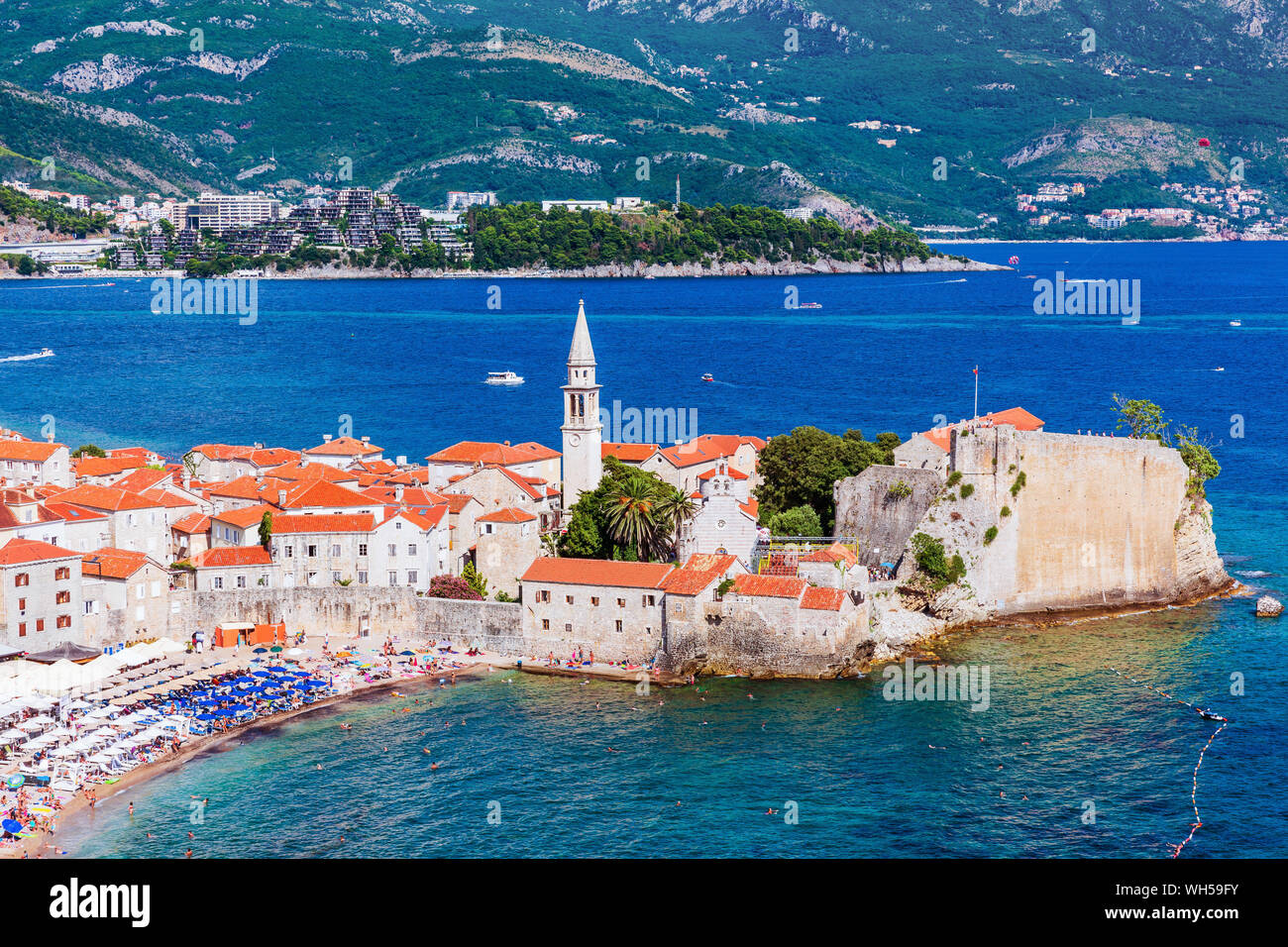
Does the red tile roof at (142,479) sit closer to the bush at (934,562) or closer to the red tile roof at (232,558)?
the red tile roof at (232,558)

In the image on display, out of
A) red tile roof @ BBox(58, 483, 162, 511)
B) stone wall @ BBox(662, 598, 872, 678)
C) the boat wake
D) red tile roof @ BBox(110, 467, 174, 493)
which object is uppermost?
the boat wake

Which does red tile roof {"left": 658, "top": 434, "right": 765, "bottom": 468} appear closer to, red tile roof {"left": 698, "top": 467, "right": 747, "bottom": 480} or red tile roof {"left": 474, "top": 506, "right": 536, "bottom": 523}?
red tile roof {"left": 698, "top": 467, "right": 747, "bottom": 480}

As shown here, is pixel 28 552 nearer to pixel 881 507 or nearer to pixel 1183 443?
pixel 881 507

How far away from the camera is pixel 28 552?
40375 millimetres

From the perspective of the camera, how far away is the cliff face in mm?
46000

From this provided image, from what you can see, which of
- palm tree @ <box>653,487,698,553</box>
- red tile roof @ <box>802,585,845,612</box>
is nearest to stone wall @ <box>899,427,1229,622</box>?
red tile roof @ <box>802,585,845,612</box>

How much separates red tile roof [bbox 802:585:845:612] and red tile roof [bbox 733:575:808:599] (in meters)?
0.31

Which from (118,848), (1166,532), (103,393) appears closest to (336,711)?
(118,848)

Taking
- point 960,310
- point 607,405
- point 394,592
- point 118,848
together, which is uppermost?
point 960,310

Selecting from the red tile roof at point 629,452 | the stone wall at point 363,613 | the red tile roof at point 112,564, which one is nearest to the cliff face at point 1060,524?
the red tile roof at point 629,452

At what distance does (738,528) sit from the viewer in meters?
45.5

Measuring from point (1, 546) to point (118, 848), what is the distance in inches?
577

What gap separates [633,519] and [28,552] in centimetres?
1842

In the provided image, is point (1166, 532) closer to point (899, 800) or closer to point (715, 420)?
point (899, 800)
